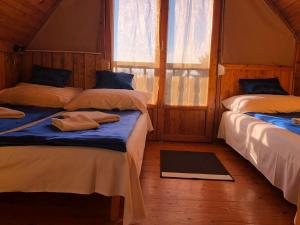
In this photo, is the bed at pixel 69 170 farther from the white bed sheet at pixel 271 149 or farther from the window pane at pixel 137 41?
the window pane at pixel 137 41

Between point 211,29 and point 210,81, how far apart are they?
672 mm

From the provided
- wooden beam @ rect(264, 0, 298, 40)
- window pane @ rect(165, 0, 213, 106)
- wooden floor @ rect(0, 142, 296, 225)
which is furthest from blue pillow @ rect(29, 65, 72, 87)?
wooden beam @ rect(264, 0, 298, 40)

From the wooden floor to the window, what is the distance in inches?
58.2

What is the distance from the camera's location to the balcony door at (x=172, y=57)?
3.53 m

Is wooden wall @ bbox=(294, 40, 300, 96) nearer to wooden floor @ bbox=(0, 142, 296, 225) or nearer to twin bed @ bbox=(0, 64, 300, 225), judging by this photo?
twin bed @ bbox=(0, 64, 300, 225)

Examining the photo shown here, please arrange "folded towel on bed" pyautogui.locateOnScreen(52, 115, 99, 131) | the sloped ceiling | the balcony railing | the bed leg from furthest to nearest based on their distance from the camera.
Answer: the balcony railing < the sloped ceiling < "folded towel on bed" pyautogui.locateOnScreen(52, 115, 99, 131) < the bed leg

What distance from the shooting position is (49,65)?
12.0ft

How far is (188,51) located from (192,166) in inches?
62.0

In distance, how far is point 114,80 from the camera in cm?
338

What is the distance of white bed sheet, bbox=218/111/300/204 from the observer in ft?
6.05

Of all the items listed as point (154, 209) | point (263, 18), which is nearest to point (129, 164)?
point (154, 209)

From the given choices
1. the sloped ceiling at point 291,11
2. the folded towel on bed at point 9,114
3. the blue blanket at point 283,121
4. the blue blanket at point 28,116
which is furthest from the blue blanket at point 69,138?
the sloped ceiling at point 291,11

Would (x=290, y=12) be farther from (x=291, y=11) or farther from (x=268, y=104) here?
(x=268, y=104)

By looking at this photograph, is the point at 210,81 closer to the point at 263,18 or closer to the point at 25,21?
the point at 263,18
